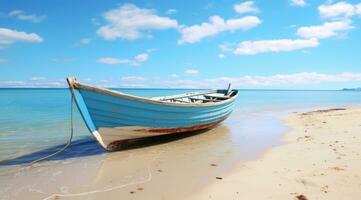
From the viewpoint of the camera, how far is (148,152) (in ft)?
25.2

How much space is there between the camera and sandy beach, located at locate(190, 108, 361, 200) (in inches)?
175

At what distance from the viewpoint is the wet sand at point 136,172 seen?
16.0 feet

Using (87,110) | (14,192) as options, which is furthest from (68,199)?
(87,110)

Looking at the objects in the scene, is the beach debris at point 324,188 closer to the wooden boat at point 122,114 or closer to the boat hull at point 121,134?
the wooden boat at point 122,114

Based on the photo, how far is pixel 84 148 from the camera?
856 cm

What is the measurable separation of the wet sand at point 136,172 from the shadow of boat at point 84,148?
4.9 inches

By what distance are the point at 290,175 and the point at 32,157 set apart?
19.6 feet

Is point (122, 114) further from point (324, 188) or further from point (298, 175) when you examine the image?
point (324, 188)

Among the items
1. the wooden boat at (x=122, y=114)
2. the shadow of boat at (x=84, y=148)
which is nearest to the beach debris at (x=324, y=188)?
the wooden boat at (x=122, y=114)

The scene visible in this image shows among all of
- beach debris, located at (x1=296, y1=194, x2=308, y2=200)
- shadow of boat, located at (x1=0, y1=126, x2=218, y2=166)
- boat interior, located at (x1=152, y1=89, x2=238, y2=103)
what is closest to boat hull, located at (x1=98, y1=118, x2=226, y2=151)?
shadow of boat, located at (x1=0, y1=126, x2=218, y2=166)

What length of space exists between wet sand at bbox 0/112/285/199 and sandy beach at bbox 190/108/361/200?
37cm

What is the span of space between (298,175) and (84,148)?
574 cm

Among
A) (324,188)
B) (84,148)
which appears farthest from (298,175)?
(84,148)

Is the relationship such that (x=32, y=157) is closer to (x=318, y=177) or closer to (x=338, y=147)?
(x=318, y=177)
